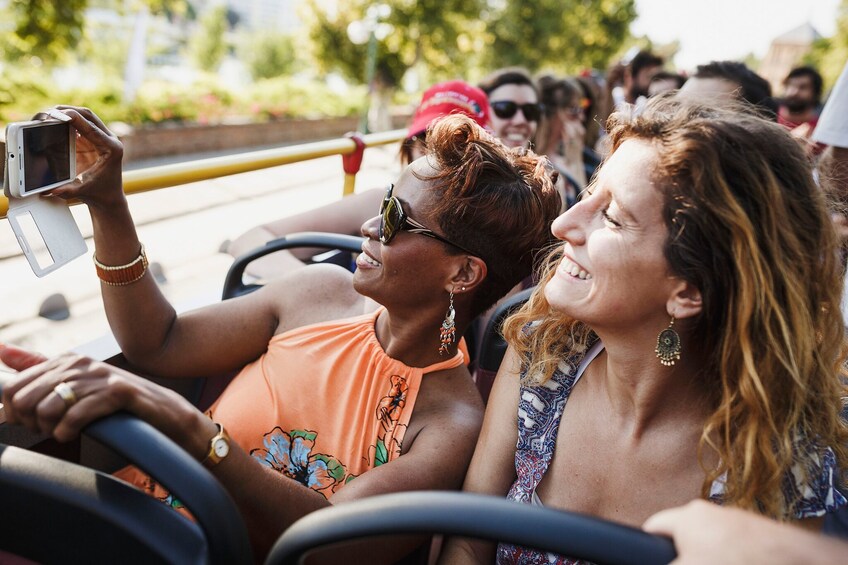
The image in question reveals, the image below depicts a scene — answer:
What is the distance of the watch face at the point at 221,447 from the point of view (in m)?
1.15

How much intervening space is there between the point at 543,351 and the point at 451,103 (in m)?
2.27

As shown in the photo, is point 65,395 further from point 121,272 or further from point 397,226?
point 397,226

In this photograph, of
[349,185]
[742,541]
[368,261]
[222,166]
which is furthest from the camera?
[349,185]

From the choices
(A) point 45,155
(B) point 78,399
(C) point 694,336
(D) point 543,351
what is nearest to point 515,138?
(D) point 543,351

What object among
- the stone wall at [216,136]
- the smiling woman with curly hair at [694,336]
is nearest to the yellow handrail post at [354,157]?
the smiling woman with curly hair at [694,336]

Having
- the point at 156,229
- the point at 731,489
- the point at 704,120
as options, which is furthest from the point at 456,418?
the point at 156,229

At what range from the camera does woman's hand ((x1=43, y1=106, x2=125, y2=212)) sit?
152 cm

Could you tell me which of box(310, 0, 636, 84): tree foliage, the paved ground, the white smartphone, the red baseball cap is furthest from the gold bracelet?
box(310, 0, 636, 84): tree foliage

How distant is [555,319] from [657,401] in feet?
1.02

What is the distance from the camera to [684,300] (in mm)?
1346

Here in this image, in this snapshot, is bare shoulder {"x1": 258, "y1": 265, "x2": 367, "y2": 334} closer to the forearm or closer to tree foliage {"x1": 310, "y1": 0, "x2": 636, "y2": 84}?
the forearm

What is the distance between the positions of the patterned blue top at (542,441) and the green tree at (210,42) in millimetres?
62890

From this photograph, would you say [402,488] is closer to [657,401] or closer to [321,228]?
[657,401]

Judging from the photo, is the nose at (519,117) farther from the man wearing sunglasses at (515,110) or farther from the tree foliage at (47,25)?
the tree foliage at (47,25)
